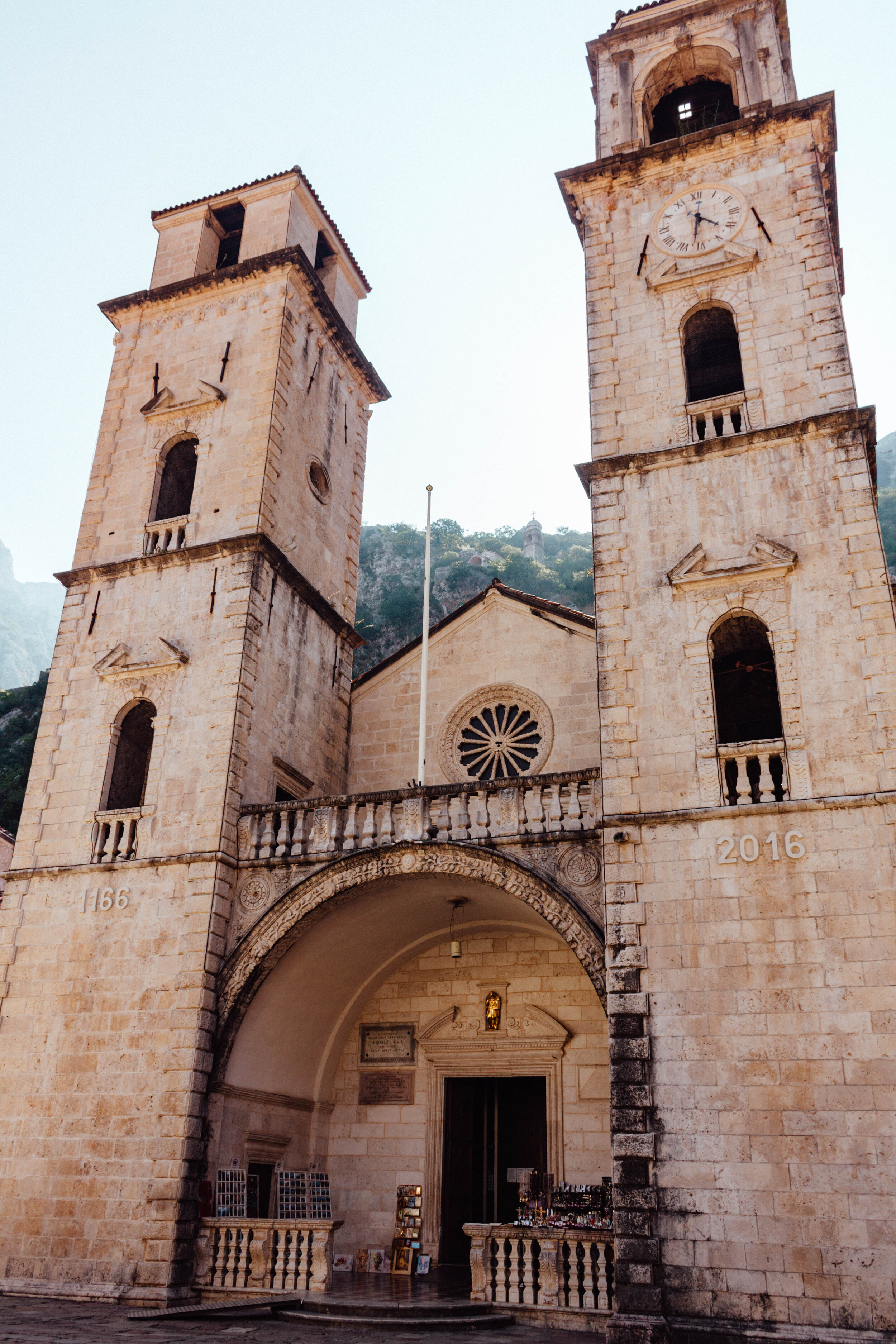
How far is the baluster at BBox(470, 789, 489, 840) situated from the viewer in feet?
41.8

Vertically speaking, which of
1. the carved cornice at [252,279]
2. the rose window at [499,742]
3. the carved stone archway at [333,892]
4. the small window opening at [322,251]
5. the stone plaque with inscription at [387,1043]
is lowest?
the stone plaque with inscription at [387,1043]

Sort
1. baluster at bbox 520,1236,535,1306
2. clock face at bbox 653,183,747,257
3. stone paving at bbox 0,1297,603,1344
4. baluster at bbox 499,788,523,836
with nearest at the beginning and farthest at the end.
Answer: stone paving at bbox 0,1297,603,1344
baluster at bbox 520,1236,535,1306
baluster at bbox 499,788,523,836
clock face at bbox 653,183,747,257

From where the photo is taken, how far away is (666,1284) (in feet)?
31.4

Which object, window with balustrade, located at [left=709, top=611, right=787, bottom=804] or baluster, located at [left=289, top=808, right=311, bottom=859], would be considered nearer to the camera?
window with balustrade, located at [left=709, top=611, right=787, bottom=804]

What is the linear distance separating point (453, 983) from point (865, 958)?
22.9 ft

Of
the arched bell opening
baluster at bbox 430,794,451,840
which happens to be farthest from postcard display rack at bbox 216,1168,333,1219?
the arched bell opening

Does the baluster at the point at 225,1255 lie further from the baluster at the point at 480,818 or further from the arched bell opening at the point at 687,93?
the arched bell opening at the point at 687,93

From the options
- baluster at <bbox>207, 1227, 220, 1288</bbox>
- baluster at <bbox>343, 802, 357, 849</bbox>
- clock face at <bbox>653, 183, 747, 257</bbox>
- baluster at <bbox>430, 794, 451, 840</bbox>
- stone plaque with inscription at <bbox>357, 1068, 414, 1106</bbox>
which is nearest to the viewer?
baluster at <bbox>207, 1227, 220, 1288</bbox>

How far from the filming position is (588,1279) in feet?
34.7

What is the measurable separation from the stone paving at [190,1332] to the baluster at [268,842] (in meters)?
5.08

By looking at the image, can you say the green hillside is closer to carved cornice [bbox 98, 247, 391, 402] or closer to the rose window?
carved cornice [bbox 98, 247, 391, 402]

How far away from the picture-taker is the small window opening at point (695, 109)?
56.0 ft

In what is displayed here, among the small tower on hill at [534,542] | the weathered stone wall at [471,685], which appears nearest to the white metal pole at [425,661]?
the weathered stone wall at [471,685]

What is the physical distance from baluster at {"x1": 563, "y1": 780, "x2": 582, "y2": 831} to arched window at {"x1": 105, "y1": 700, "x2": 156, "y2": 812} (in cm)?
597
